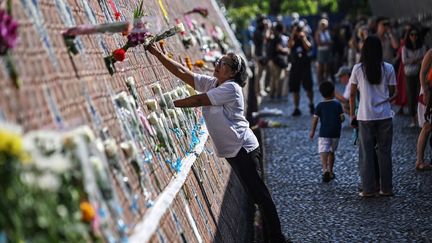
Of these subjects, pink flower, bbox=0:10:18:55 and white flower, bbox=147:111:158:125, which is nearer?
pink flower, bbox=0:10:18:55

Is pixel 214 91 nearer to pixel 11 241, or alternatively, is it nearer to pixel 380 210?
pixel 380 210

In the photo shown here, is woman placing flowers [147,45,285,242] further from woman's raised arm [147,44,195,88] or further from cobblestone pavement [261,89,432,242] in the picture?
cobblestone pavement [261,89,432,242]

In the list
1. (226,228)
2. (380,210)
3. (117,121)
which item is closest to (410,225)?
(380,210)

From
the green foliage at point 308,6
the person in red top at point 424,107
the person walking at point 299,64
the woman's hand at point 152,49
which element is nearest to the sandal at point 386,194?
the person in red top at point 424,107

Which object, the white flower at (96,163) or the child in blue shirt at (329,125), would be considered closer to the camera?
the white flower at (96,163)

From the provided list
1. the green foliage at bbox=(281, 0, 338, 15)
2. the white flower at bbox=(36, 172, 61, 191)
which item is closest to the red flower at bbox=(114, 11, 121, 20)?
the white flower at bbox=(36, 172, 61, 191)

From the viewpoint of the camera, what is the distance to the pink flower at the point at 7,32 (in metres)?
4.08

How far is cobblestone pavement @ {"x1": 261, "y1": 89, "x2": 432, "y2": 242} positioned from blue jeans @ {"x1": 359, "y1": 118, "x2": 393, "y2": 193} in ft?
0.67

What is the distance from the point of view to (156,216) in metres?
5.46

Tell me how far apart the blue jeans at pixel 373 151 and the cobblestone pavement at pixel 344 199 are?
204 millimetres

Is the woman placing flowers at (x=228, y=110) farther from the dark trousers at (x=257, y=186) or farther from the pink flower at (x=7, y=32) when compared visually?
the pink flower at (x=7, y=32)

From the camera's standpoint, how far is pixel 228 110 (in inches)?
331

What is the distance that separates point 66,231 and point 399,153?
37.8 feet

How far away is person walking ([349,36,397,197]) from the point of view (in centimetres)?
1104
